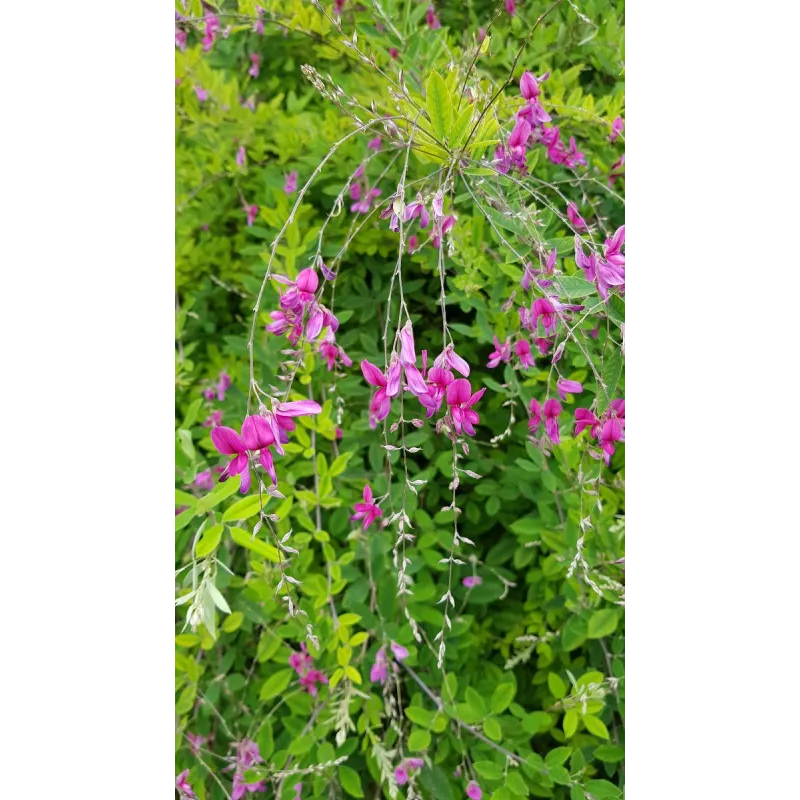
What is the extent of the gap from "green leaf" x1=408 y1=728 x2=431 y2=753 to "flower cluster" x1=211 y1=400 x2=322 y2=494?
0.46 metres

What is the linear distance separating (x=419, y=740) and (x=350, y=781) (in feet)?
0.34

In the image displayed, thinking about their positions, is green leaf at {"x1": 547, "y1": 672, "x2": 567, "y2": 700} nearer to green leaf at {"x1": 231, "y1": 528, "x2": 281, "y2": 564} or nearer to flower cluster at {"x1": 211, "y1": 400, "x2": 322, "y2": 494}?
green leaf at {"x1": 231, "y1": 528, "x2": 281, "y2": 564}

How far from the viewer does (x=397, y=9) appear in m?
0.74

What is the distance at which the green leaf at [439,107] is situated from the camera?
1.83 ft

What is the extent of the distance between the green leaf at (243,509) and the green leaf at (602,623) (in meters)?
0.41

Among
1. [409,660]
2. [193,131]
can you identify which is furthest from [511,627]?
[193,131]

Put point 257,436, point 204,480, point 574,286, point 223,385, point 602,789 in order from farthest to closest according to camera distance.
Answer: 1. point 223,385
2. point 204,480
3. point 602,789
4. point 574,286
5. point 257,436

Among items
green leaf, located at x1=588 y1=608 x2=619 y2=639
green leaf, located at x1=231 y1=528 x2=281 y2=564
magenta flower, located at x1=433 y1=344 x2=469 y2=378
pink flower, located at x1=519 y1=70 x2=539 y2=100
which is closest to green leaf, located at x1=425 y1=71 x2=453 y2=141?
pink flower, located at x1=519 y1=70 x2=539 y2=100

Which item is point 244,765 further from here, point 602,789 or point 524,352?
point 524,352

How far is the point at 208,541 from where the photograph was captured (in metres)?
0.61

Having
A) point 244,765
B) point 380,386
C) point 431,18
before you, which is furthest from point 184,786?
point 431,18

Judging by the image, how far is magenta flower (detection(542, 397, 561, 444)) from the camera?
0.68m
